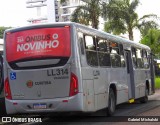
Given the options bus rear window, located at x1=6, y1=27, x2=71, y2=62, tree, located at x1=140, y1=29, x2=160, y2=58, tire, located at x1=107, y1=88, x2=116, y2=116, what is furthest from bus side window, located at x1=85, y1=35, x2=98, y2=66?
tree, located at x1=140, y1=29, x2=160, y2=58

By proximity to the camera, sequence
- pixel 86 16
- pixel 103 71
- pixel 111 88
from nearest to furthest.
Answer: pixel 103 71
pixel 111 88
pixel 86 16

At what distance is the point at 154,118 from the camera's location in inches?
532

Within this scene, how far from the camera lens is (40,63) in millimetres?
12344

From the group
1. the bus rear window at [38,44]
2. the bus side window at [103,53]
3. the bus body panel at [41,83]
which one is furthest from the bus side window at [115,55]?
the bus body panel at [41,83]

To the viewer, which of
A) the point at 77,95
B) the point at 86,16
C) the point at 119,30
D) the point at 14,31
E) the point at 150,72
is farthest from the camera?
the point at 119,30

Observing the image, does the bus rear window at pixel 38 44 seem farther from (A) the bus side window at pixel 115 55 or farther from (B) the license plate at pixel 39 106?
(A) the bus side window at pixel 115 55

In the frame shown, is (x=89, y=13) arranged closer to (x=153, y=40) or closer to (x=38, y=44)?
(x=38, y=44)

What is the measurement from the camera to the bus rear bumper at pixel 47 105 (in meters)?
12.0

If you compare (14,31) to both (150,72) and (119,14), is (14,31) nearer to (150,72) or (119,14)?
(150,72)

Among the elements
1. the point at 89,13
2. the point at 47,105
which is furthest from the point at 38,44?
the point at 89,13

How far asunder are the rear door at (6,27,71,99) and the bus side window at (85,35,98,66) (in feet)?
3.39

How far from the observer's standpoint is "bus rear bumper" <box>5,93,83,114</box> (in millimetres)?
11969

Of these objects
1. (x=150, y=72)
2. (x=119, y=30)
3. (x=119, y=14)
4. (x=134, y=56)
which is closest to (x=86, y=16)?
(x=119, y=14)

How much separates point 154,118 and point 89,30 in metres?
3.44
